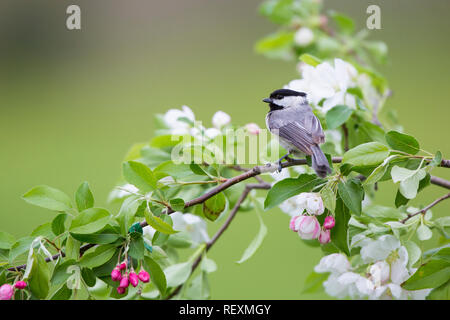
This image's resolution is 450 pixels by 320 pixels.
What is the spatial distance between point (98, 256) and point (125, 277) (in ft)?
0.20

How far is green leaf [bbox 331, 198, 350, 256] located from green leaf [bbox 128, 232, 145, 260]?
0.30 metres

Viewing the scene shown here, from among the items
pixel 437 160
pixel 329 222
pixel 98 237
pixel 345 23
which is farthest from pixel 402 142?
pixel 345 23

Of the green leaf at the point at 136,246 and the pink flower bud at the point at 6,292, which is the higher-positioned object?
the green leaf at the point at 136,246

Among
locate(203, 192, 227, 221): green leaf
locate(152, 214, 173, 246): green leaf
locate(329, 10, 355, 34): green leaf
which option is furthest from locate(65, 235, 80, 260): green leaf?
locate(329, 10, 355, 34): green leaf

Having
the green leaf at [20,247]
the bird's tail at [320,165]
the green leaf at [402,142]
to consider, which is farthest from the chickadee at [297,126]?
the green leaf at [20,247]

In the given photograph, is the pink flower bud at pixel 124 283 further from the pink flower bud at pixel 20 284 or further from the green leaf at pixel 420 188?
the green leaf at pixel 420 188

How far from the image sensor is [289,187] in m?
0.85

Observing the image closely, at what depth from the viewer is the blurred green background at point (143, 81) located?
3.53 metres

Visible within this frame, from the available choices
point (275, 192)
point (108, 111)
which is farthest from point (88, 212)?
point (108, 111)

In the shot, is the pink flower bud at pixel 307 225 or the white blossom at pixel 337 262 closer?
the pink flower bud at pixel 307 225

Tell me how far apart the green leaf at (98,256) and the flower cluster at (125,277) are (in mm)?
27

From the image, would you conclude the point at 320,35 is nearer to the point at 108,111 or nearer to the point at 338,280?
the point at 338,280

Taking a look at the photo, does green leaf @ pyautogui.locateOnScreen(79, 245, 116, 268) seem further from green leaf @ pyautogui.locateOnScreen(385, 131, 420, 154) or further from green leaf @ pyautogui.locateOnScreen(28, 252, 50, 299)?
green leaf @ pyautogui.locateOnScreen(385, 131, 420, 154)
